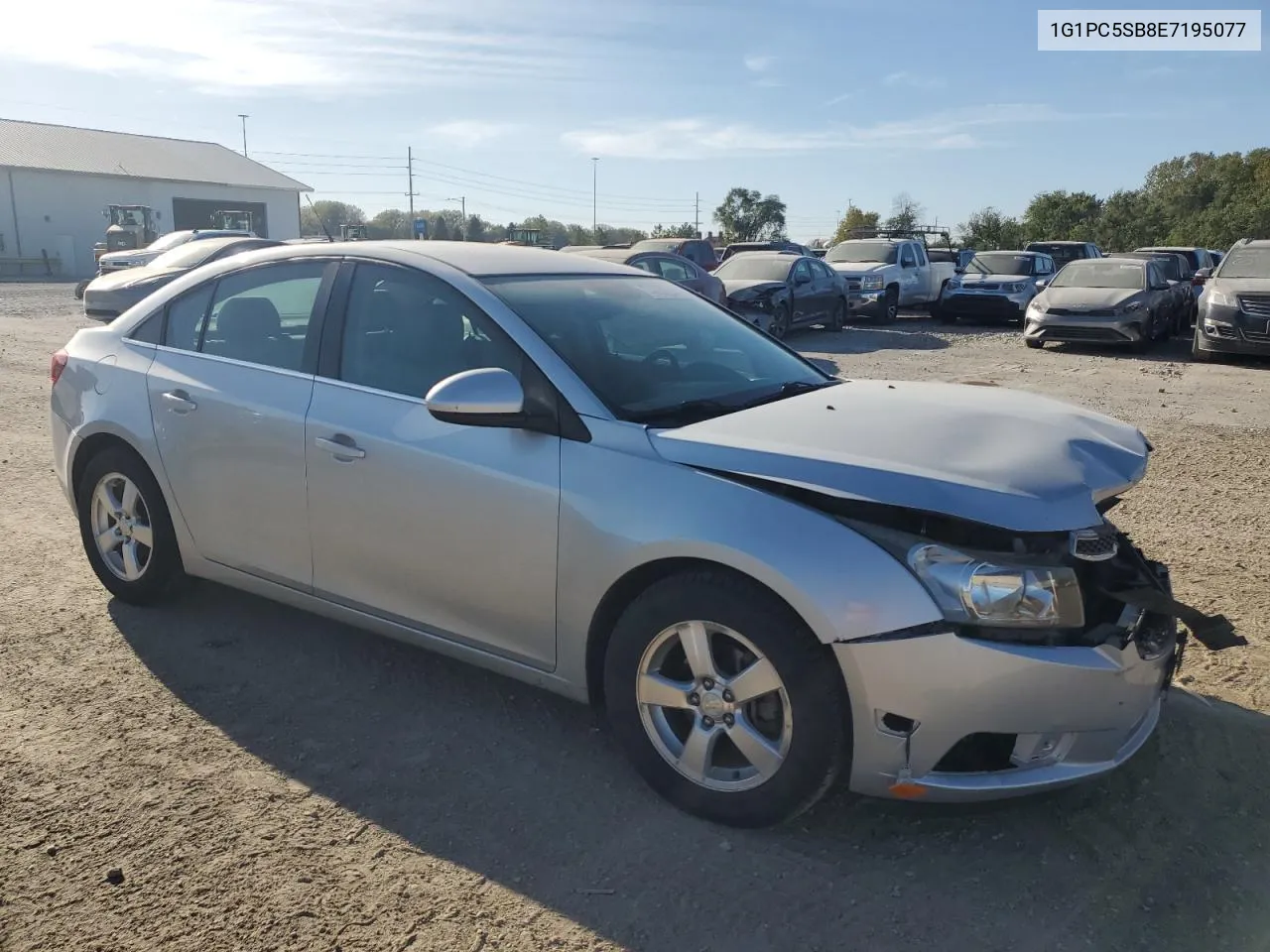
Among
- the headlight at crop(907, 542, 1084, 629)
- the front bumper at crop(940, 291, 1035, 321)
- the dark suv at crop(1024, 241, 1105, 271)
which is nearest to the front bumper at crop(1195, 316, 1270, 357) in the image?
the front bumper at crop(940, 291, 1035, 321)

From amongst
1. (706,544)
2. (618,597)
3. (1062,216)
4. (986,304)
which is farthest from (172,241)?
(1062,216)

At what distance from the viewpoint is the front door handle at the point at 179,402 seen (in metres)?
4.17

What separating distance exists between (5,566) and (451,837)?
3.49 meters

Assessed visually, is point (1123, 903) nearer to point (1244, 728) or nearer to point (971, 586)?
point (971, 586)

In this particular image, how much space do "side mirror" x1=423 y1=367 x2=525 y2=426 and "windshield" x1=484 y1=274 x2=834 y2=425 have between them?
0.26 meters

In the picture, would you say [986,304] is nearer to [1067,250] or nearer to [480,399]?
[1067,250]

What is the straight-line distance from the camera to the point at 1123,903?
8.76ft

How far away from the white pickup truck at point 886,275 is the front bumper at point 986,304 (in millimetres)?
1179

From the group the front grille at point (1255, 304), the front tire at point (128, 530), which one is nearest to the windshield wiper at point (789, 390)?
the front tire at point (128, 530)

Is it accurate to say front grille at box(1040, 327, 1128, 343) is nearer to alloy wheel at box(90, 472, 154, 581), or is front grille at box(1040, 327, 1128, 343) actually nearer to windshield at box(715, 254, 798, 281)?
windshield at box(715, 254, 798, 281)

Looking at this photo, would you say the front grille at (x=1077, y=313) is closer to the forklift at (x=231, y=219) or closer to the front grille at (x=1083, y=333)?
the front grille at (x=1083, y=333)

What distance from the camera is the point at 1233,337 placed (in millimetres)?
14117

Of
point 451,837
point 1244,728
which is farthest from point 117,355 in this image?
point 1244,728

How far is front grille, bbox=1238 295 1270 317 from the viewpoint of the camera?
13.7m
